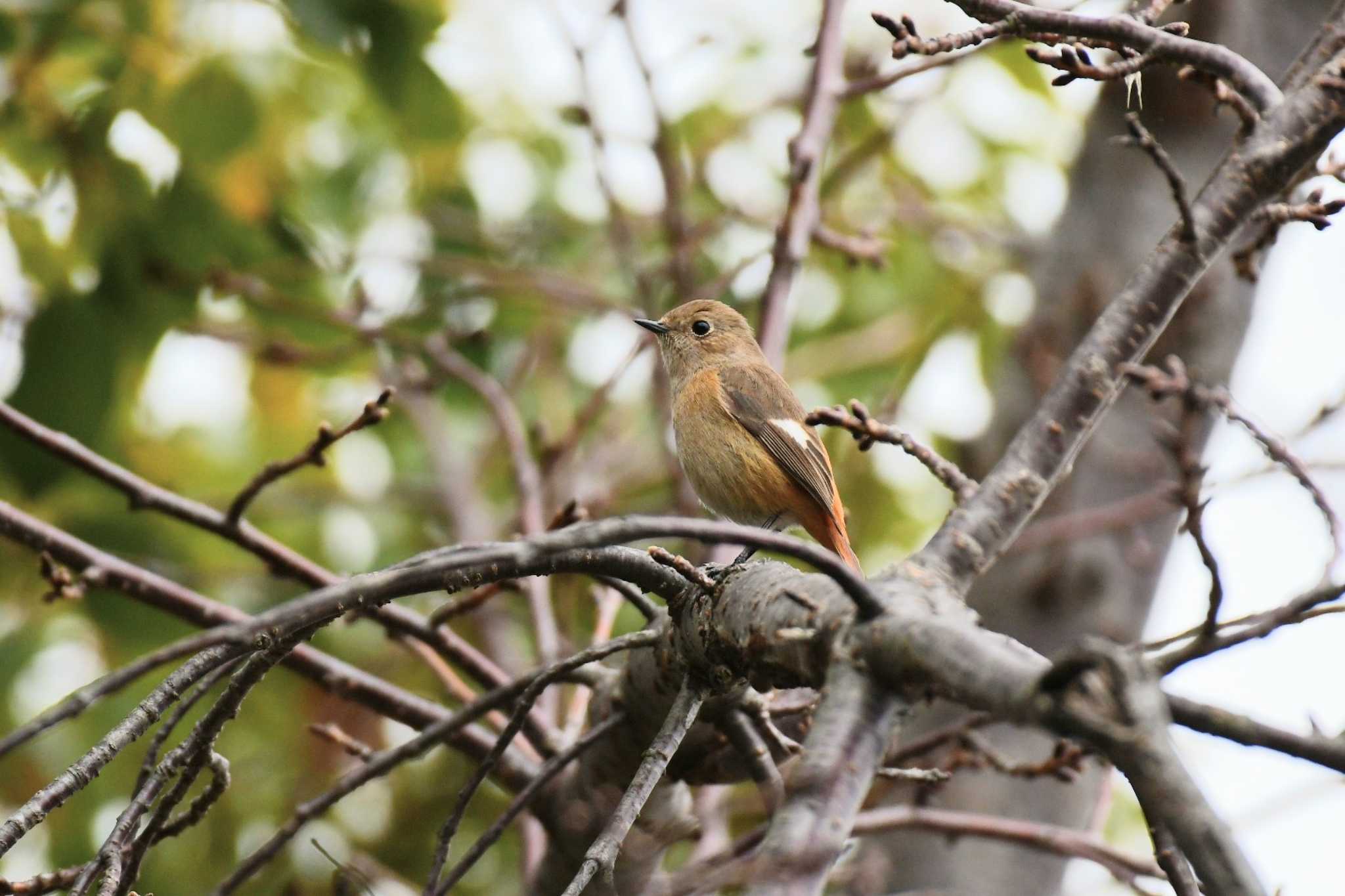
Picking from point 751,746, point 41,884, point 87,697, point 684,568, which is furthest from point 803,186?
point 87,697

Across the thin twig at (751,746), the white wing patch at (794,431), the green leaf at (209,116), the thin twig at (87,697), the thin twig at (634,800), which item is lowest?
the thin twig at (87,697)

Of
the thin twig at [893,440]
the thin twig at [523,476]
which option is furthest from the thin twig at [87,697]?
the thin twig at [523,476]

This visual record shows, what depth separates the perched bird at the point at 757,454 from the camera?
4.68 meters

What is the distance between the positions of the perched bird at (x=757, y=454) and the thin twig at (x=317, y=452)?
1.80 m

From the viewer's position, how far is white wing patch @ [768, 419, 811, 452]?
15.6ft

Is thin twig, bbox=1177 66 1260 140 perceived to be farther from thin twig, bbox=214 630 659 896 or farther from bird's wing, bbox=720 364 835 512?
bird's wing, bbox=720 364 835 512

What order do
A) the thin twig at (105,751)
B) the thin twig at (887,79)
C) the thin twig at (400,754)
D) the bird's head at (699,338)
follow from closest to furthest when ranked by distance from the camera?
1. the thin twig at (105,751)
2. the thin twig at (400,754)
3. the thin twig at (887,79)
4. the bird's head at (699,338)

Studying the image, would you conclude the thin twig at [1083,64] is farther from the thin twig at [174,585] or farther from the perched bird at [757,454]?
the perched bird at [757,454]

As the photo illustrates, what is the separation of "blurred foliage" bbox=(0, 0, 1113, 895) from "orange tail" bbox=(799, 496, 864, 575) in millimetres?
726

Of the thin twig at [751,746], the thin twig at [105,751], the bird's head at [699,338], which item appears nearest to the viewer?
the thin twig at [105,751]

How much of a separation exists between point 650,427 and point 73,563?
4.36 metres

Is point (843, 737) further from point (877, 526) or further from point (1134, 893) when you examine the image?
point (877, 526)

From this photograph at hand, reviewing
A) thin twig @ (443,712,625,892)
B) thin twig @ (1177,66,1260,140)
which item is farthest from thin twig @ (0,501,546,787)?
thin twig @ (1177,66,1260,140)

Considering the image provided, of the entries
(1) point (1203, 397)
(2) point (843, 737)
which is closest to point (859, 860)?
(1) point (1203, 397)
